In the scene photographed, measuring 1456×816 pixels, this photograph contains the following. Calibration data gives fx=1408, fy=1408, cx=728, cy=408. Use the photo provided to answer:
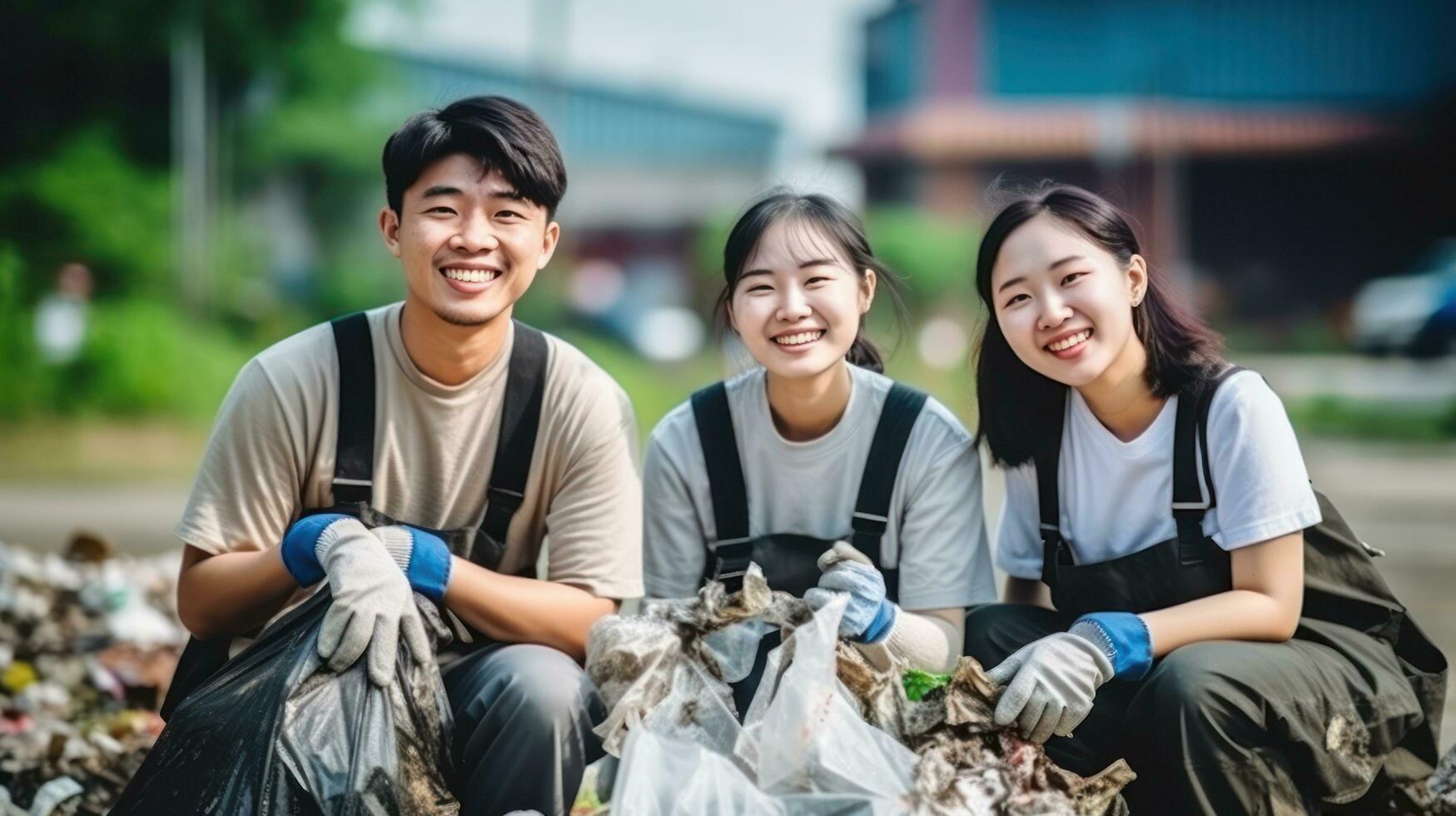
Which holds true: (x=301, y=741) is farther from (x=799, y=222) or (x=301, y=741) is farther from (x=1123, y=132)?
(x=1123, y=132)

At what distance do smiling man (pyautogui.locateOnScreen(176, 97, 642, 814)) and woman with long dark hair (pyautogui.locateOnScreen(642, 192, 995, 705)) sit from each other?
0.15 metres

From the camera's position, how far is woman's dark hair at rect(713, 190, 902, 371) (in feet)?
9.93

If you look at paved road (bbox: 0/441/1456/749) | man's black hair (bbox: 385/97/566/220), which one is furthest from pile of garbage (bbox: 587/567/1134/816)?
paved road (bbox: 0/441/1456/749)

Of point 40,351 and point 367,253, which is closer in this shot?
point 40,351

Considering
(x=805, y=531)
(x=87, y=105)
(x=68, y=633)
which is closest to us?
(x=805, y=531)

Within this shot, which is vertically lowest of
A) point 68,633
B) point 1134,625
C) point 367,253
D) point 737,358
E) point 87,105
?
point 68,633

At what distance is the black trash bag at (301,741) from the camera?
7.81 feet

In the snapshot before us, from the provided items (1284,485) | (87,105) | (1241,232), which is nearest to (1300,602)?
(1284,485)

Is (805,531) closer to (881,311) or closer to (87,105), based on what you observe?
(881,311)

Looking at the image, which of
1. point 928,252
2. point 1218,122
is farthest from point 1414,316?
point 928,252

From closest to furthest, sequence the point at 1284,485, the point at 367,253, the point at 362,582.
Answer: the point at 362,582 → the point at 1284,485 → the point at 367,253

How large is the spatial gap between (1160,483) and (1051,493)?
0.75 ft

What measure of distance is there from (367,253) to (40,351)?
25.4 feet

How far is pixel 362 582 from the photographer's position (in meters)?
2.50
